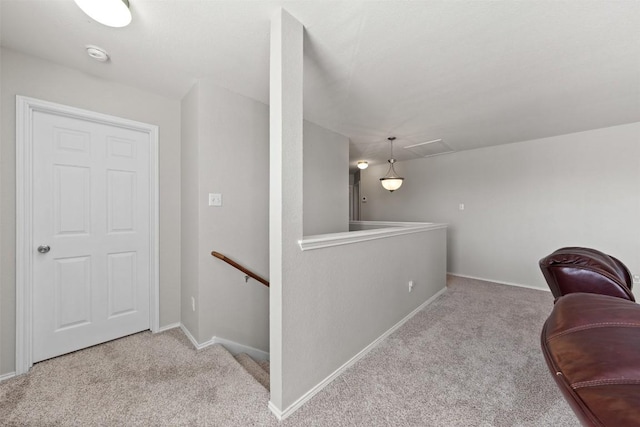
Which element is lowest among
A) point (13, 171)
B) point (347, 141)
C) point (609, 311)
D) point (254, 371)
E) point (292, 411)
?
point (254, 371)

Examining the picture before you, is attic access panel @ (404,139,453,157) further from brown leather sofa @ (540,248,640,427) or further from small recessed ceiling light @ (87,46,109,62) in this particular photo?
small recessed ceiling light @ (87,46,109,62)

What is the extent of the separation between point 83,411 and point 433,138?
15.5 ft

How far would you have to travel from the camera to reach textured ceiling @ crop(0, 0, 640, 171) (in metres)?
1.46

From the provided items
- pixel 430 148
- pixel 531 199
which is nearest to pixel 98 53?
pixel 430 148

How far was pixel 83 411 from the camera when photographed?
4.80ft

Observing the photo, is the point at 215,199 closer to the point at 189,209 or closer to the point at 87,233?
the point at 189,209

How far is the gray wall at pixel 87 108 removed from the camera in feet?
5.77

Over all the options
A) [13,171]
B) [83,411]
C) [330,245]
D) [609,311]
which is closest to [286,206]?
[330,245]

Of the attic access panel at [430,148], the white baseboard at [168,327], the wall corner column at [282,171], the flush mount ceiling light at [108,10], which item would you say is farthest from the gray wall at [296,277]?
the attic access panel at [430,148]

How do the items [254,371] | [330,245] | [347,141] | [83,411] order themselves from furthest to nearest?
1. [347,141]
2. [254,371]
3. [330,245]
4. [83,411]

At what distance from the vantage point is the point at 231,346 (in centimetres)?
238

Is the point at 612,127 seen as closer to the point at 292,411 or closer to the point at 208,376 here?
the point at 292,411

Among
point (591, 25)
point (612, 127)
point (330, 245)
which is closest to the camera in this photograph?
point (591, 25)

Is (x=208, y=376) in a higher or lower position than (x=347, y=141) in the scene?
lower
